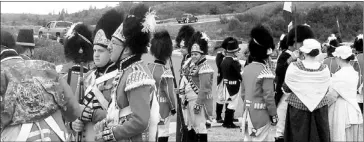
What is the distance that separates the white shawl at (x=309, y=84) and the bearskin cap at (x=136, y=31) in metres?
2.72

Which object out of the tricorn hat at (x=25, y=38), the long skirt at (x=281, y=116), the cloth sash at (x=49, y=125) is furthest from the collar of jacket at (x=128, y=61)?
the long skirt at (x=281, y=116)

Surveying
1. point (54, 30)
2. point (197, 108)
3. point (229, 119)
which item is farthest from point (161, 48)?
point (54, 30)

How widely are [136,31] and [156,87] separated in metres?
3.34

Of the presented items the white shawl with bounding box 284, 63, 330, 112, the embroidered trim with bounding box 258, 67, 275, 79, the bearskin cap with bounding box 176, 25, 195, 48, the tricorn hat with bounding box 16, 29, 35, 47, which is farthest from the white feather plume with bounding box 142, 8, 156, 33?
the bearskin cap with bounding box 176, 25, 195, 48

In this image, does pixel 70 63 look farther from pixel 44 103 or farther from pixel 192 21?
pixel 192 21

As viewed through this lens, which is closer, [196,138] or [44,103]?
[44,103]

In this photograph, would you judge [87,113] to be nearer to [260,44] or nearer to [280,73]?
[260,44]

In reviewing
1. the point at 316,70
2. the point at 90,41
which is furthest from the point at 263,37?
the point at 90,41

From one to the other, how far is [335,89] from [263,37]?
125 centimetres

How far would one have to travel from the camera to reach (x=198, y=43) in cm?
936

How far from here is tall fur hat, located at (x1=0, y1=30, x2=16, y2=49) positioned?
480cm

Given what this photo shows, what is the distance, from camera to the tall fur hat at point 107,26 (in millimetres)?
5176

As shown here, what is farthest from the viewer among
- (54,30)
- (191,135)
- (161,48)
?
(54,30)

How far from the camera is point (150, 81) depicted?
14.8 feet
